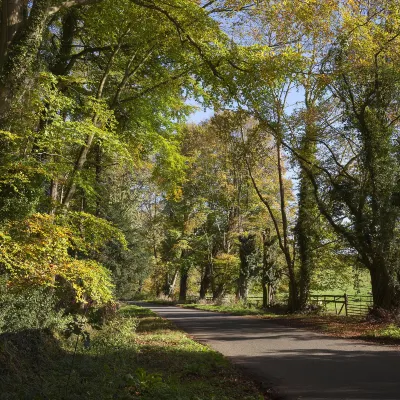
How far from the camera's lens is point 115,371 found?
6.82 metres

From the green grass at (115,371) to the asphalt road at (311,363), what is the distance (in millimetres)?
675

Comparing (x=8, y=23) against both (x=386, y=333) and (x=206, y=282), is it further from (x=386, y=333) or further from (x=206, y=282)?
(x=206, y=282)

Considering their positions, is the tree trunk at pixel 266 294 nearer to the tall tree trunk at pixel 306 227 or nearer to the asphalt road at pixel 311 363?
the tall tree trunk at pixel 306 227

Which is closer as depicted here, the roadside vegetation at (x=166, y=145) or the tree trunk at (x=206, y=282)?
the roadside vegetation at (x=166, y=145)

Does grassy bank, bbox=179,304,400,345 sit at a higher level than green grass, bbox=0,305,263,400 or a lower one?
lower

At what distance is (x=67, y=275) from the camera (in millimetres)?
9156

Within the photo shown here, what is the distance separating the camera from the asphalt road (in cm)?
635

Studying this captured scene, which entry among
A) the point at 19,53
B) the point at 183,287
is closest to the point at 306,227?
the point at 19,53

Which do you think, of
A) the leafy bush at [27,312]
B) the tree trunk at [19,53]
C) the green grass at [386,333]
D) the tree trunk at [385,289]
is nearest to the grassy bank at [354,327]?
the green grass at [386,333]

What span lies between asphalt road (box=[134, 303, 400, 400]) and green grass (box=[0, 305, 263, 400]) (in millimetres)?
675

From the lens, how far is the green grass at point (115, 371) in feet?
16.7

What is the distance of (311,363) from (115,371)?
421 cm

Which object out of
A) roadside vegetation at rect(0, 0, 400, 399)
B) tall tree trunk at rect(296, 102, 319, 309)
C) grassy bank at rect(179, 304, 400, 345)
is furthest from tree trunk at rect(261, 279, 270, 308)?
grassy bank at rect(179, 304, 400, 345)

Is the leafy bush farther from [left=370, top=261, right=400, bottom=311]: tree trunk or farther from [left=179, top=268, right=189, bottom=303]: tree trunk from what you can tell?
[left=179, top=268, right=189, bottom=303]: tree trunk
